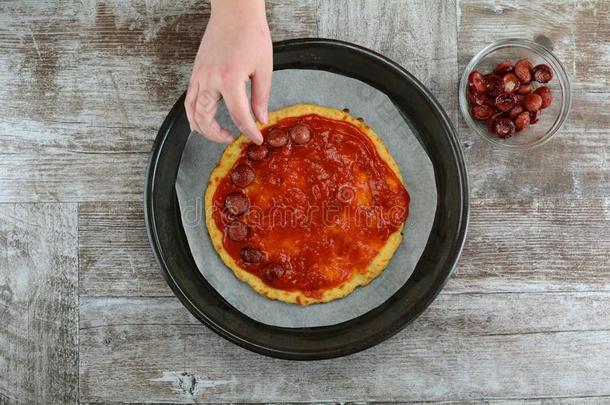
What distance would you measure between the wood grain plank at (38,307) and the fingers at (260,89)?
3.92 ft

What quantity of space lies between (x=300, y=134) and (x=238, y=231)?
478 millimetres

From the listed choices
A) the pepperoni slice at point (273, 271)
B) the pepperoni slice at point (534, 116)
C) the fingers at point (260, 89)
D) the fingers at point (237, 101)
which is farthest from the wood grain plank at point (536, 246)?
the fingers at point (237, 101)

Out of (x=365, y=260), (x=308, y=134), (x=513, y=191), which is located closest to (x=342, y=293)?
(x=365, y=260)

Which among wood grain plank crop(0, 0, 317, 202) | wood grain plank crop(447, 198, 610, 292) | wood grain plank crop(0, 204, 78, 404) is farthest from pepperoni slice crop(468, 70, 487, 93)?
wood grain plank crop(0, 204, 78, 404)

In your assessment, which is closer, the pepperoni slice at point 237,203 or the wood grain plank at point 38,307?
the pepperoni slice at point 237,203

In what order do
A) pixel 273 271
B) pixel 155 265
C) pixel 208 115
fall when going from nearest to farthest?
pixel 208 115 < pixel 273 271 < pixel 155 265

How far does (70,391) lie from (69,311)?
1.17 ft

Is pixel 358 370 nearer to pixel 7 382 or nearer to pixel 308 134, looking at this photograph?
pixel 308 134

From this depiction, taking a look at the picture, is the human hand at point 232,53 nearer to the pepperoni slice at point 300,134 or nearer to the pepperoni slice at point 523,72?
the pepperoni slice at point 300,134

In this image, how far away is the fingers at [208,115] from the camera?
1785mm

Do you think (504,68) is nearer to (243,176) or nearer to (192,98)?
(243,176)

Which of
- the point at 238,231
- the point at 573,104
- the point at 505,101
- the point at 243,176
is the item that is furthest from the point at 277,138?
the point at 573,104

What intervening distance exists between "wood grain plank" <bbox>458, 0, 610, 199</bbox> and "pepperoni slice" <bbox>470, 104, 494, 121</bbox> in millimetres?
82

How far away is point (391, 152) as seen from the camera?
2.51 metres
